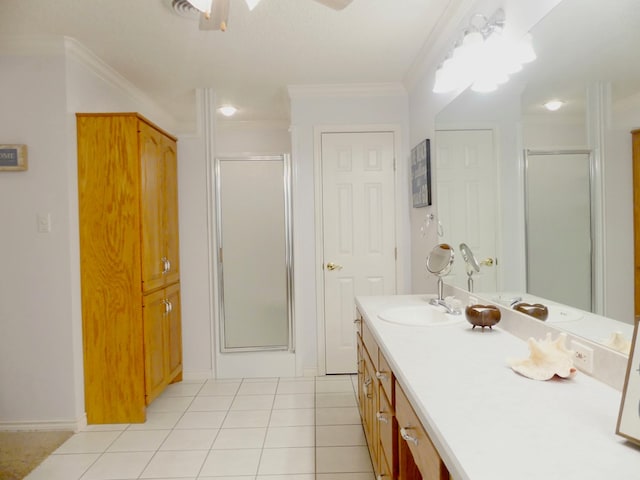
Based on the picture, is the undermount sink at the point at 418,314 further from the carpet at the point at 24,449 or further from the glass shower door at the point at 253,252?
the carpet at the point at 24,449

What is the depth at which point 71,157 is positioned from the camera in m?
2.43

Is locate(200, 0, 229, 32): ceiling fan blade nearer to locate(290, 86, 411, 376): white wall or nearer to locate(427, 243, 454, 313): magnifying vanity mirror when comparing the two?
locate(427, 243, 454, 313): magnifying vanity mirror

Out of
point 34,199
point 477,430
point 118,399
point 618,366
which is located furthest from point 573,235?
point 34,199

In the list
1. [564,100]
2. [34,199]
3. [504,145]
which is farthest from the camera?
[34,199]

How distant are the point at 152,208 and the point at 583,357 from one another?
2.51 m

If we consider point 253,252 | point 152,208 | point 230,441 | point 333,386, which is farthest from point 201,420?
point 152,208

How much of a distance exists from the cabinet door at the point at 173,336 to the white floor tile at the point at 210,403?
283mm

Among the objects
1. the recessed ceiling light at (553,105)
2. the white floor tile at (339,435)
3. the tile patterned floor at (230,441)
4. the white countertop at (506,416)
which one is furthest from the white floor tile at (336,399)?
the recessed ceiling light at (553,105)

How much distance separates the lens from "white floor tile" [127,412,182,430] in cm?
249

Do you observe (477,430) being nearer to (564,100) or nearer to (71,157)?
(564,100)

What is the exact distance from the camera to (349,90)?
326cm

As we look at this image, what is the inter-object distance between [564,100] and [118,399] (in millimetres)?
2825

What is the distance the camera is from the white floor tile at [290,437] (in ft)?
7.38

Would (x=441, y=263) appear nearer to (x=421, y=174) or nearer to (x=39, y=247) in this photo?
(x=421, y=174)
